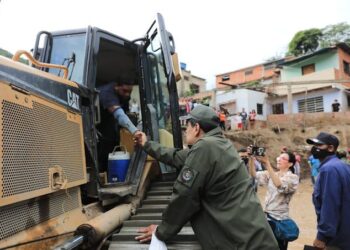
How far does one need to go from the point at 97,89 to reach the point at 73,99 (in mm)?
994

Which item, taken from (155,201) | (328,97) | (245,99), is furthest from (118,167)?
(328,97)

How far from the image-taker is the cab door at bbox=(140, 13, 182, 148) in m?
3.61

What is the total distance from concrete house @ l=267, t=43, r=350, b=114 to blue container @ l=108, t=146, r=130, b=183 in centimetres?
2260

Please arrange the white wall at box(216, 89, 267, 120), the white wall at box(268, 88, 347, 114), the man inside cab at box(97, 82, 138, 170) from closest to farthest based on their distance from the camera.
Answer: the man inside cab at box(97, 82, 138, 170) → the white wall at box(268, 88, 347, 114) → the white wall at box(216, 89, 267, 120)

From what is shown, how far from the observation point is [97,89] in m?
3.96

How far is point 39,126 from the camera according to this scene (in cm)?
241

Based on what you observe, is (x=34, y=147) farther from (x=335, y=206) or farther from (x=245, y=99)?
(x=245, y=99)

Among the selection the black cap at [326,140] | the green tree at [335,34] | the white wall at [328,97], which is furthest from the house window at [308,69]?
the black cap at [326,140]

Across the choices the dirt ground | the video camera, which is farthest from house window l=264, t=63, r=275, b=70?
the video camera

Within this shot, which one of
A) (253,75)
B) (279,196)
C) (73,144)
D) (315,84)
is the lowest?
(279,196)

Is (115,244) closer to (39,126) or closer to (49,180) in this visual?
(49,180)

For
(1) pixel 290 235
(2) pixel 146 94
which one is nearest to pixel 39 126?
(2) pixel 146 94

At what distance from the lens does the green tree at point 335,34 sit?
3366 centimetres

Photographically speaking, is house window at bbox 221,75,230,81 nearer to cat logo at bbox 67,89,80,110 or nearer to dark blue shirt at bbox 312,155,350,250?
dark blue shirt at bbox 312,155,350,250
